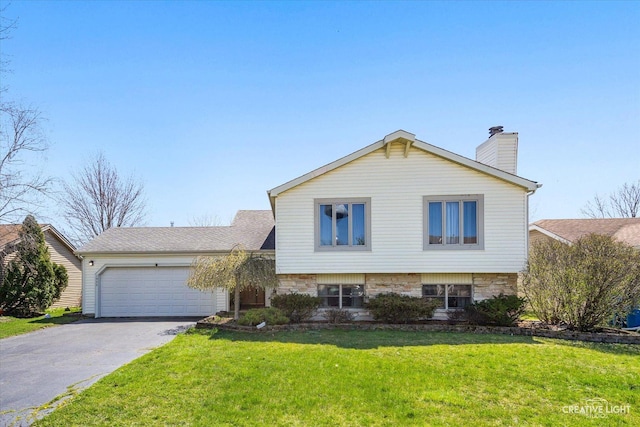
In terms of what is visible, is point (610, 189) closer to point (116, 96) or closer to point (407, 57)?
point (407, 57)

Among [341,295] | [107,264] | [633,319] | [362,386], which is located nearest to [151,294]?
[107,264]

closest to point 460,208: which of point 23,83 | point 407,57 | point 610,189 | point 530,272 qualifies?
point 530,272

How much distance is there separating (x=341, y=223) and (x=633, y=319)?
10.3 m

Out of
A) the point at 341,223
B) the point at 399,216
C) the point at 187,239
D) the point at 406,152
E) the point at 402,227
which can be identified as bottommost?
the point at 187,239

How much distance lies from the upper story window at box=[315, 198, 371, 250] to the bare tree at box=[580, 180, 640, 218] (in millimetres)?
33687

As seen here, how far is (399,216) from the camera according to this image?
11617 millimetres

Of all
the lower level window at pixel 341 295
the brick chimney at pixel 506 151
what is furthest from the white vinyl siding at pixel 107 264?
the brick chimney at pixel 506 151

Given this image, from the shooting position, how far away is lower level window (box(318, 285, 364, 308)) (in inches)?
479

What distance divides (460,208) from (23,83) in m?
17.6

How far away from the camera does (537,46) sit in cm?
1099

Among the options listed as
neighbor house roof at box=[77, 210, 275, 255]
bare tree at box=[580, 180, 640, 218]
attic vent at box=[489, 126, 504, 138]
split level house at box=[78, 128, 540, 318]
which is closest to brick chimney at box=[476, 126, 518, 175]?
split level house at box=[78, 128, 540, 318]

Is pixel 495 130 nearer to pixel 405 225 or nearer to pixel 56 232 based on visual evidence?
pixel 405 225

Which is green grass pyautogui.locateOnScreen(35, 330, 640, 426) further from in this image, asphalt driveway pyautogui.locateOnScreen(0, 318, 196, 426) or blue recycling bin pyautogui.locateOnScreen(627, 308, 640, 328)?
blue recycling bin pyautogui.locateOnScreen(627, 308, 640, 328)

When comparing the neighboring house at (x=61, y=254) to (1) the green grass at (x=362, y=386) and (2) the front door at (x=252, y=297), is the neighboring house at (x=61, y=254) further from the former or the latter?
(1) the green grass at (x=362, y=386)
